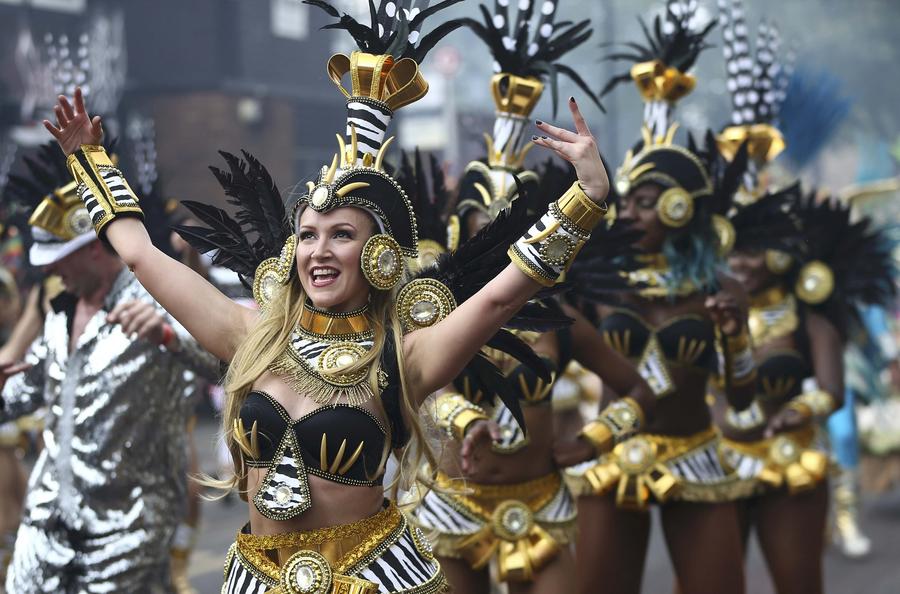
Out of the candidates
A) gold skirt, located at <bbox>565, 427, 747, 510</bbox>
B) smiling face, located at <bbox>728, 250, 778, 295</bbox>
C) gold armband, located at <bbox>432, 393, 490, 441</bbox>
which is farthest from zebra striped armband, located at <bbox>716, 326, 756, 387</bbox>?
gold armband, located at <bbox>432, 393, 490, 441</bbox>

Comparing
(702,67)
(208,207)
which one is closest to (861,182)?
(208,207)

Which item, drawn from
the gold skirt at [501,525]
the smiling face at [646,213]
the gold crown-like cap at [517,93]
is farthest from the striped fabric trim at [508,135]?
the gold skirt at [501,525]

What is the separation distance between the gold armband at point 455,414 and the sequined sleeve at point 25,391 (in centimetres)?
198

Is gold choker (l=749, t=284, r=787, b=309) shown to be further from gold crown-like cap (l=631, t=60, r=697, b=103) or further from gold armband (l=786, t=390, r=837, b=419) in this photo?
gold crown-like cap (l=631, t=60, r=697, b=103)

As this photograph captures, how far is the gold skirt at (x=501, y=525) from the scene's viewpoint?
5.54m

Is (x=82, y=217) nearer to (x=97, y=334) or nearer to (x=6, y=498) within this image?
(x=97, y=334)

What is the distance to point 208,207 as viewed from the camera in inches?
175

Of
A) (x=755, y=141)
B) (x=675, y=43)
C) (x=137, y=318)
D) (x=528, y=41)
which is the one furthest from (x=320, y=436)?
(x=755, y=141)

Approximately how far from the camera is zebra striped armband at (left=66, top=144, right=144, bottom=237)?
4.18m

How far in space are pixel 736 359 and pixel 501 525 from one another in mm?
1566

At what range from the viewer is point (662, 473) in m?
6.48

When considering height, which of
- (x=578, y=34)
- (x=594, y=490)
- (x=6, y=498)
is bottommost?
(x=6, y=498)

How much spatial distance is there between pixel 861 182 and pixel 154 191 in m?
8.06

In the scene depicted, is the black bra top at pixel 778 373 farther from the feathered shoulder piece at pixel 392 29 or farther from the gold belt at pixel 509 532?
the feathered shoulder piece at pixel 392 29
